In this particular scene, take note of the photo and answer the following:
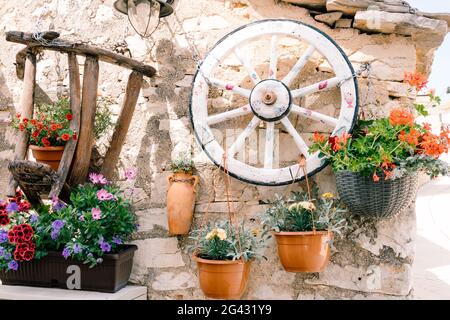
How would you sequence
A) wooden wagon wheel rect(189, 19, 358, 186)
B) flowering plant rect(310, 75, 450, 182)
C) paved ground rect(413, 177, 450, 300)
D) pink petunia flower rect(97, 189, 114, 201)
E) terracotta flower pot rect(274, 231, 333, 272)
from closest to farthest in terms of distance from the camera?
flowering plant rect(310, 75, 450, 182)
terracotta flower pot rect(274, 231, 333, 272)
wooden wagon wheel rect(189, 19, 358, 186)
pink petunia flower rect(97, 189, 114, 201)
paved ground rect(413, 177, 450, 300)

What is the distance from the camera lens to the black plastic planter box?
2.46 meters

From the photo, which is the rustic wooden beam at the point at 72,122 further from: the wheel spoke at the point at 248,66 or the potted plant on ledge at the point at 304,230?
the potted plant on ledge at the point at 304,230

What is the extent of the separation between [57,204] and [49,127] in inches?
18.1

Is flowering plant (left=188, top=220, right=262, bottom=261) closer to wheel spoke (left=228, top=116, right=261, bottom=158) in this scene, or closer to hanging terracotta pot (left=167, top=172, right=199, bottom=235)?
hanging terracotta pot (left=167, top=172, right=199, bottom=235)

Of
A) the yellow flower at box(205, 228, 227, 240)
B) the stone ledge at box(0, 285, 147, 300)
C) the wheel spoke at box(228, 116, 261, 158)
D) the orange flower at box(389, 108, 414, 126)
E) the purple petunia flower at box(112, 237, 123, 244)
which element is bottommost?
the stone ledge at box(0, 285, 147, 300)

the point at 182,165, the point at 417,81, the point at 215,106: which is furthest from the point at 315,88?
the point at 182,165

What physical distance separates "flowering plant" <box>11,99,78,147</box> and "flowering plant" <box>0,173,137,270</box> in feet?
0.99

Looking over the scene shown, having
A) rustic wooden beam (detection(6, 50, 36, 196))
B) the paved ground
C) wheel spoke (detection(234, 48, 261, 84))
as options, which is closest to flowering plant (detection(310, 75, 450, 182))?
wheel spoke (detection(234, 48, 261, 84))

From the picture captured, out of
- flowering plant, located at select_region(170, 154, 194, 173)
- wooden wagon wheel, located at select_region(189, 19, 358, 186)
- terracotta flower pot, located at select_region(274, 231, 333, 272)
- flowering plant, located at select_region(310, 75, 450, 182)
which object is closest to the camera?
flowering plant, located at select_region(310, 75, 450, 182)

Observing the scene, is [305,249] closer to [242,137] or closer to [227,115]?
[242,137]

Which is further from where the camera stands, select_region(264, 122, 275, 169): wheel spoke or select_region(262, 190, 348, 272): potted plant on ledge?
select_region(264, 122, 275, 169): wheel spoke

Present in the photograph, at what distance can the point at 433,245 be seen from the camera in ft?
23.3

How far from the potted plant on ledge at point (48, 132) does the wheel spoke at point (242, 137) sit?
938mm

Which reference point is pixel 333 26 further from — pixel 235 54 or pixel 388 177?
pixel 388 177
